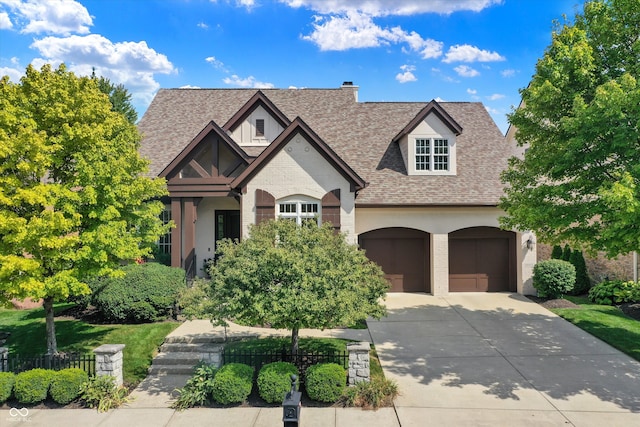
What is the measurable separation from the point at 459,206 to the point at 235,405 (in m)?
12.4

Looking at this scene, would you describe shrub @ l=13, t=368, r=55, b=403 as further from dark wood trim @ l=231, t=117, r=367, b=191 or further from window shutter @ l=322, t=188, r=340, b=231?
window shutter @ l=322, t=188, r=340, b=231

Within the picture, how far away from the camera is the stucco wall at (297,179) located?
646 inches

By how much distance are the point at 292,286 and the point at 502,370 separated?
575cm

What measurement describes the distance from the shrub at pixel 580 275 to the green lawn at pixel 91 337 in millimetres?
15976

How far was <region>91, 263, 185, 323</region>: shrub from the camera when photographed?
44.5 feet

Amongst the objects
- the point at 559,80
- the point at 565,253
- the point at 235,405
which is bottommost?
the point at 235,405

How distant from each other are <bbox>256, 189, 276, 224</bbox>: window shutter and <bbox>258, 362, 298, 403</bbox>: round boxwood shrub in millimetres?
7726

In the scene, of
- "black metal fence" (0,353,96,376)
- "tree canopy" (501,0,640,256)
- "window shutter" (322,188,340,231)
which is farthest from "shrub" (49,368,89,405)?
"tree canopy" (501,0,640,256)

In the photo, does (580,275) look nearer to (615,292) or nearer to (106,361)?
(615,292)

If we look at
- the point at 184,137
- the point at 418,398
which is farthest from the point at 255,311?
the point at 184,137

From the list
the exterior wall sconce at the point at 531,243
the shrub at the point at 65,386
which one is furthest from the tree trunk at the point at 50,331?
the exterior wall sconce at the point at 531,243

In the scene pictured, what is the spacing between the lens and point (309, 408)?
29.7 feet

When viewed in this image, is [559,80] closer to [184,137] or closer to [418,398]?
[418,398]

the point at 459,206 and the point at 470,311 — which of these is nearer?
the point at 470,311
